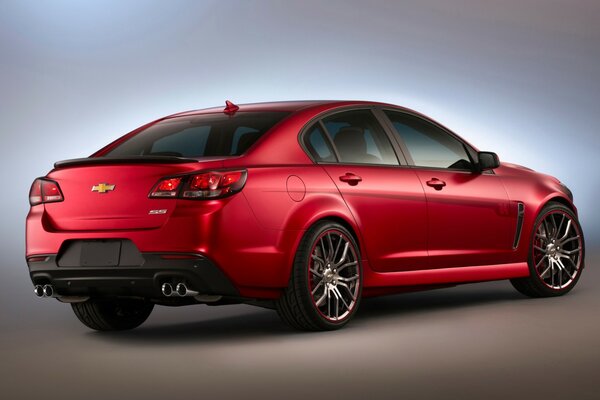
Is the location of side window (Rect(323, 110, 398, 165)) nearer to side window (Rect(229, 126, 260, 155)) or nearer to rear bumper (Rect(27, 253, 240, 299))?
→ side window (Rect(229, 126, 260, 155))

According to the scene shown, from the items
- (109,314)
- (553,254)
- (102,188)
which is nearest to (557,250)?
(553,254)

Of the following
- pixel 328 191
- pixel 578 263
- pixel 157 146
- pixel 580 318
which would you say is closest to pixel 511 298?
pixel 578 263

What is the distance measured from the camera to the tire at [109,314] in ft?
28.8

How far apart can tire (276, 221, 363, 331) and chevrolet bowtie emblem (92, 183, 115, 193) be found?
1271 mm

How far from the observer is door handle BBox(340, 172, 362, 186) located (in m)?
8.36

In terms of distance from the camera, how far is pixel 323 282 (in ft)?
26.8

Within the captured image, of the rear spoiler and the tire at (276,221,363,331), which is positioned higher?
the rear spoiler

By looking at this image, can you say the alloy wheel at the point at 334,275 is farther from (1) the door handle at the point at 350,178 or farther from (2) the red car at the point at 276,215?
(1) the door handle at the point at 350,178

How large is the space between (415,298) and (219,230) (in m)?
3.36

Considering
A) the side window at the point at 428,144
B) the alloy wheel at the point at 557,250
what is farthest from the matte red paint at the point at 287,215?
the alloy wheel at the point at 557,250

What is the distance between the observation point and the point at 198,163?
A: 7605 millimetres

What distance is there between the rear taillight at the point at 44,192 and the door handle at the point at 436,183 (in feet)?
9.03

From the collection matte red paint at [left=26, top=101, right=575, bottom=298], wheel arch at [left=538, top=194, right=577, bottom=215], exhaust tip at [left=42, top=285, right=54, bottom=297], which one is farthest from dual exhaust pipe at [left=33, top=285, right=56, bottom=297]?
wheel arch at [left=538, top=194, right=577, bottom=215]

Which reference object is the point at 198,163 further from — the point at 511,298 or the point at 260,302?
the point at 511,298
